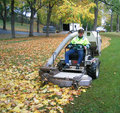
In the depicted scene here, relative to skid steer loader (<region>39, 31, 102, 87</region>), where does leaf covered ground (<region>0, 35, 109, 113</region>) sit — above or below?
below

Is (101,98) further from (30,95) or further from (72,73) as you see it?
(30,95)

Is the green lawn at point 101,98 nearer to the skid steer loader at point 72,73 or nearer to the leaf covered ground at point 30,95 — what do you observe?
the leaf covered ground at point 30,95

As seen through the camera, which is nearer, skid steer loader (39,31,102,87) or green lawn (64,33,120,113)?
green lawn (64,33,120,113)

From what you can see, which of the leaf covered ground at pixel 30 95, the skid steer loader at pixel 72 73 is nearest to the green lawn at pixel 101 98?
the leaf covered ground at pixel 30 95

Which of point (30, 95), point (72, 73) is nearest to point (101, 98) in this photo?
point (72, 73)

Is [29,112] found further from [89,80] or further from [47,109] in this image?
[89,80]

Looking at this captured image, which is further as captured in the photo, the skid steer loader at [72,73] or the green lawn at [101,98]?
the skid steer loader at [72,73]

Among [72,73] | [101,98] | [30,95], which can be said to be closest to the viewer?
[101,98]

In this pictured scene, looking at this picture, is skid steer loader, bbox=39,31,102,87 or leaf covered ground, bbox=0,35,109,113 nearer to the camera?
Result: leaf covered ground, bbox=0,35,109,113

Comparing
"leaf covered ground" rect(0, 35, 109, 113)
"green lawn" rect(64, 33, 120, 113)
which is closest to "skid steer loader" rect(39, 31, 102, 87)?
"leaf covered ground" rect(0, 35, 109, 113)

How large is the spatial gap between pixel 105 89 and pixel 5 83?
3309mm

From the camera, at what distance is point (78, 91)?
577 cm

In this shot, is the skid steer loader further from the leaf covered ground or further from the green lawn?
the green lawn

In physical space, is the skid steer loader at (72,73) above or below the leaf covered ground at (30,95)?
above
